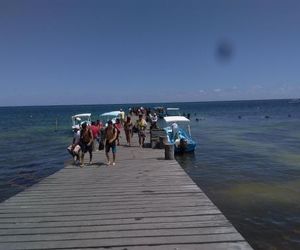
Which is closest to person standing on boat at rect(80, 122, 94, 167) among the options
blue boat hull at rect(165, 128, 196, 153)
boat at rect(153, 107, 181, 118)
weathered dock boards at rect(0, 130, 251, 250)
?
weathered dock boards at rect(0, 130, 251, 250)

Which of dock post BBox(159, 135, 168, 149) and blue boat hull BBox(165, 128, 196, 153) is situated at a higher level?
dock post BBox(159, 135, 168, 149)

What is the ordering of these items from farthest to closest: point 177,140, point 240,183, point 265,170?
point 177,140
point 265,170
point 240,183

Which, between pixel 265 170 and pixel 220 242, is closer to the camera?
pixel 220 242

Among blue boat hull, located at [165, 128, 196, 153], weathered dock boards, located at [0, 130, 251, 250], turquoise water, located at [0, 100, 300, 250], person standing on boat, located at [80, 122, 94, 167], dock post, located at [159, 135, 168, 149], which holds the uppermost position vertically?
person standing on boat, located at [80, 122, 94, 167]

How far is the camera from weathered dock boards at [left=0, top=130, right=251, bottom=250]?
719cm

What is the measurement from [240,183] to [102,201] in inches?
363

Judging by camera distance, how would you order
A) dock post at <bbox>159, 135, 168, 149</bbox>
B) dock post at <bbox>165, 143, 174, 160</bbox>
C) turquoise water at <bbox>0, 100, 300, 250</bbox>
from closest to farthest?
turquoise water at <bbox>0, 100, 300, 250</bbox>
dock post at <bbox>165, 143, 174, 160</bbox>
dock post at <bbox>159, 135, 168, 149</bbox>

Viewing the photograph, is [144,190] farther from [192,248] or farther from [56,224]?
[192,248]

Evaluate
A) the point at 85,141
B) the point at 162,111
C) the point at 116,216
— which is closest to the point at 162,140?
the point at 85,141

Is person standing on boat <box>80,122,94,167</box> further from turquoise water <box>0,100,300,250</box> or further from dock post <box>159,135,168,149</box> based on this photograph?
dock post <box>159,135,168,149</box>

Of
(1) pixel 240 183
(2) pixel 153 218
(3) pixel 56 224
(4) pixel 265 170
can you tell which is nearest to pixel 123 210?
(2) pixel 153 218

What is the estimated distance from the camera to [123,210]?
364 inches

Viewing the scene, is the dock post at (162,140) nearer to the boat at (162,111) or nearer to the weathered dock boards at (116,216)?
the weathered dock boards at (116,216)

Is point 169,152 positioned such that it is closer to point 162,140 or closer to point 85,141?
point 85,141
